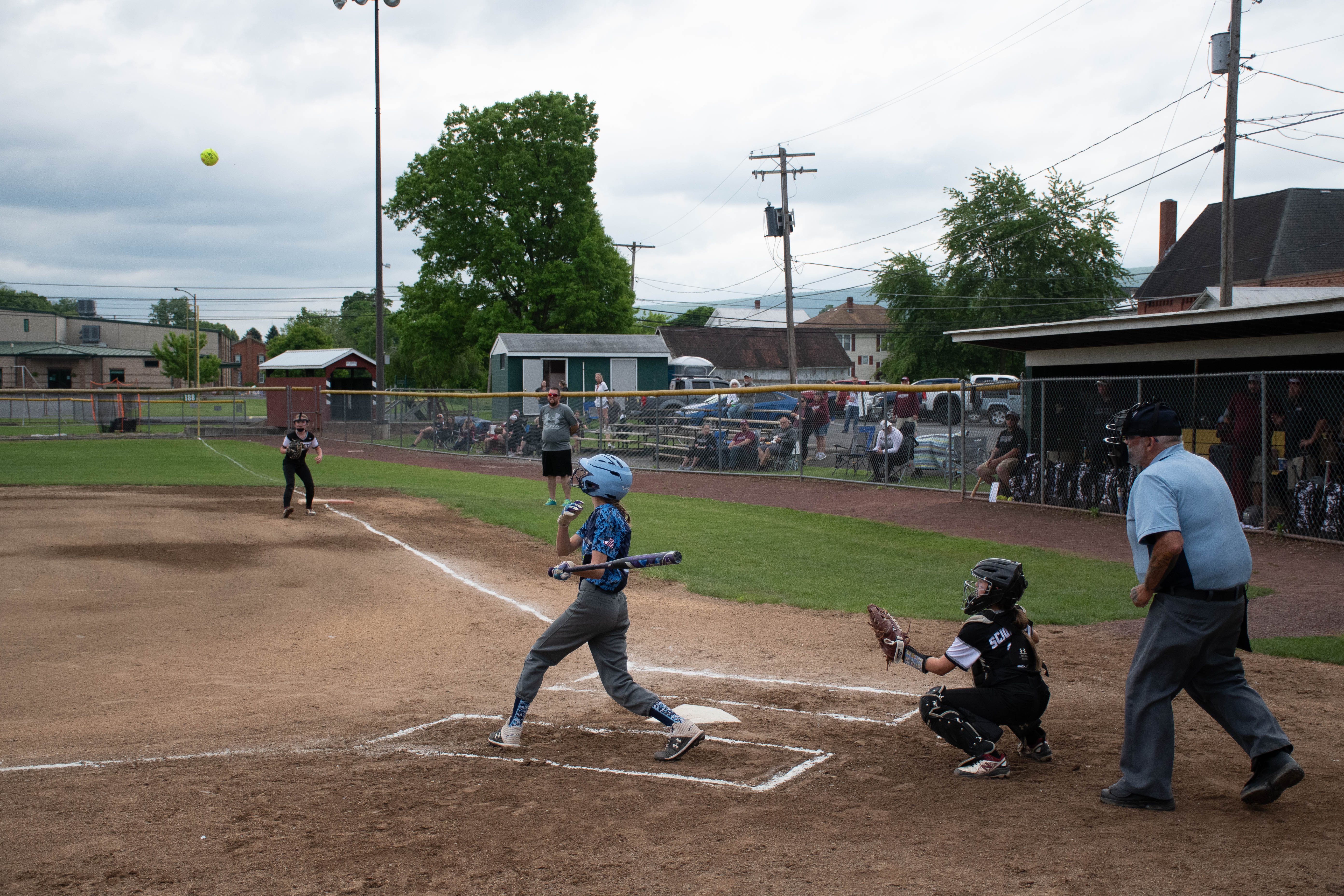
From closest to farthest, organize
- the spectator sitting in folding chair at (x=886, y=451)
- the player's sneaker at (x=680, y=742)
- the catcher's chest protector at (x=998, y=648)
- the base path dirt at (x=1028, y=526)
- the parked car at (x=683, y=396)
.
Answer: the catcher's chest protector at (x=998, y=648) → the player's sneaker at (x=680, y=742) → the base path dirt at (x=1028, y=526) → the spectator sitting in folding chair at (x=886, y=451) → the parked car at (x=683, y=396)

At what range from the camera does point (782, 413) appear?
23.0 metres

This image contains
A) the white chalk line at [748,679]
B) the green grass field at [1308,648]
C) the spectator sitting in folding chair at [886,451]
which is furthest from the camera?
the spectator sitting in folding chair at [886,451]

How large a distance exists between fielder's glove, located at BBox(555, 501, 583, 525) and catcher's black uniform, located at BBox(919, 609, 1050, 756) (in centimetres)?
219

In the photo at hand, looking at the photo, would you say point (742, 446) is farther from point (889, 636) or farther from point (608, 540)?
point (889, 636)

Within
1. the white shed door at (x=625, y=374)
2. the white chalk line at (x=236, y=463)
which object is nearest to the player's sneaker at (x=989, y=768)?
the white chalk line at (x=236, y=463)

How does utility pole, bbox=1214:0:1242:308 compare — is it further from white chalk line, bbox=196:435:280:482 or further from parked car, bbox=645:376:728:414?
white chalk line, bbox=196:435:280:482

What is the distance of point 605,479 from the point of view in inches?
217

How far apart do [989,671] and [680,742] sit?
1.76 meters

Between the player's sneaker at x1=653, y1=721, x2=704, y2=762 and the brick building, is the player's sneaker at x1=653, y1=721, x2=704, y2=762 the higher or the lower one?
the lower one

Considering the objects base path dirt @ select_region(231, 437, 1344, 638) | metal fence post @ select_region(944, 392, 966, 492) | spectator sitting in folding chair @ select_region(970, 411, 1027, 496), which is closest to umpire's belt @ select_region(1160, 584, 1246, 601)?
base path dirt @ select_region(231, 437, 1344, 638)

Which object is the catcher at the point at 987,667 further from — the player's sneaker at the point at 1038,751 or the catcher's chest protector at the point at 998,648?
the player's sneaker at the point at 1038,751

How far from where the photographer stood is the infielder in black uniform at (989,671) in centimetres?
498

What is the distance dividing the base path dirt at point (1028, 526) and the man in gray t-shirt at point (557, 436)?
3956mm

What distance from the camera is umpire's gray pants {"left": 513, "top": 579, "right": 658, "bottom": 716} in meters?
5.52
